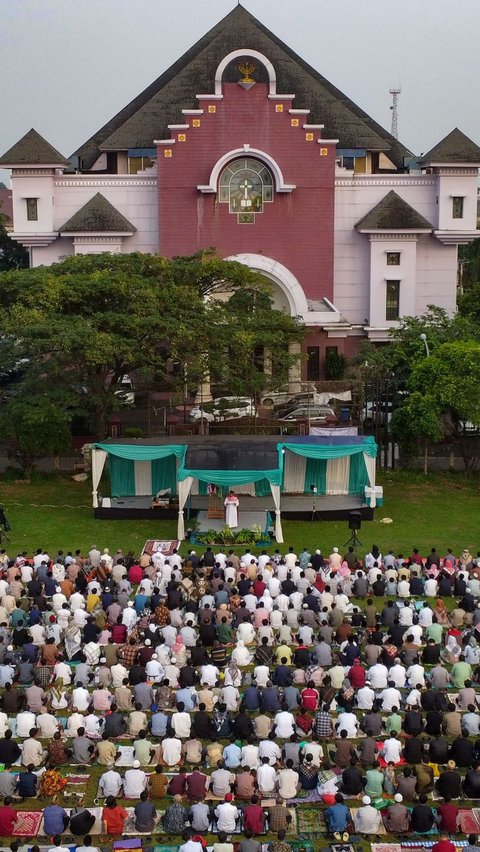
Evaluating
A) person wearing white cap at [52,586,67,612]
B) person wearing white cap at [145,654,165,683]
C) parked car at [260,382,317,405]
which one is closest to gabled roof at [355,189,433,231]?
parked car at [260,382,317,405]

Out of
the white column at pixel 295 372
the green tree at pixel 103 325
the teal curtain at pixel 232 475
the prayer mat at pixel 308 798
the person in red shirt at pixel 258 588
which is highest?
the green tree at pixel 103 325

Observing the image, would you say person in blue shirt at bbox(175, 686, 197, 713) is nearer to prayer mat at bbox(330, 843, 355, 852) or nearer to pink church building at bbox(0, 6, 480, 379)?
prayer mat at bbox(330, 843, 355, 852)

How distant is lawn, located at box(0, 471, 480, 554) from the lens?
85.6 feet

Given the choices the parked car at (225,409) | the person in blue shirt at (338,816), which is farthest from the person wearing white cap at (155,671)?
the parked car at (225,409)

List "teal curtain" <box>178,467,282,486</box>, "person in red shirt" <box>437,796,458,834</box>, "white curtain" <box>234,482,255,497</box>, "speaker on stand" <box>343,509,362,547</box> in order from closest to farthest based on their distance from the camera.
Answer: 1. "person in red shirt" <box>437,796,458,834</box>
2. "speaker on stand" <box>343,509,362,547</box>
3. "teal curtain" <box>178,467,282,486</box>
4. "white curtain" <box>234,482,255,497</box>

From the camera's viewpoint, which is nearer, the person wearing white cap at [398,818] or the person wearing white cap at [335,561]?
the person wearing white cap at [398,818]

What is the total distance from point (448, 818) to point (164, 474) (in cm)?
1700

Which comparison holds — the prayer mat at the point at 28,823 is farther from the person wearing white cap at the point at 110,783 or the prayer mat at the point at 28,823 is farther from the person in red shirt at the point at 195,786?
the person in red shirt at the point at 195,786

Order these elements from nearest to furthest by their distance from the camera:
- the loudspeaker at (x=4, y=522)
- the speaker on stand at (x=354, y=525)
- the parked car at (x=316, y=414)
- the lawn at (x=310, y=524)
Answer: the speaker on stand at (x=354, y=525) < the lawn at (x=310, y=524) < the loudspeaker at (x=4, y=522) < the parked car at (x=316, y=414)

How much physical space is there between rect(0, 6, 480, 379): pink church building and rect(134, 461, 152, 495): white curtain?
14618 mm

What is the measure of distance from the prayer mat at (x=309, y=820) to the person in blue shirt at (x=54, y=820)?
312cm

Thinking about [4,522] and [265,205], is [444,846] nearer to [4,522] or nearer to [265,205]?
[4,522]

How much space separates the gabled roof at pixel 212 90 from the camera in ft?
150

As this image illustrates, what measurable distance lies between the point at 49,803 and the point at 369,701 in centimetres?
523
